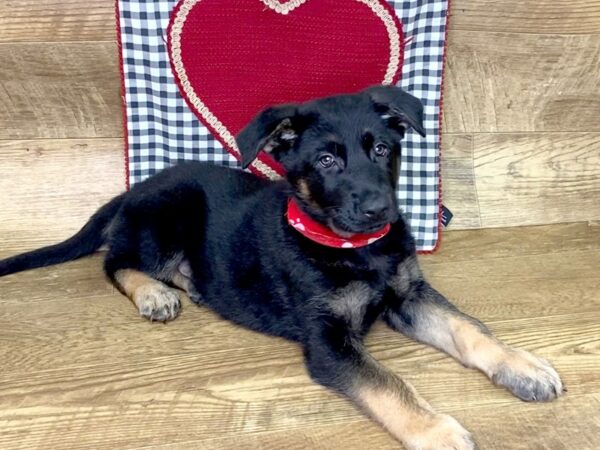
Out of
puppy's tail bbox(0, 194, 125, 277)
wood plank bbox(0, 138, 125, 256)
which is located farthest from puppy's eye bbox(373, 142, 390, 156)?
wood plank bbox(0, 138, 125, 256)

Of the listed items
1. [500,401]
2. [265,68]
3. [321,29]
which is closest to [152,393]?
[500,401]

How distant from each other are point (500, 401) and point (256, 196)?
1.24 m

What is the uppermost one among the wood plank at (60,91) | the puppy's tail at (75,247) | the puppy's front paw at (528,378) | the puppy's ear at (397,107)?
the puppy's ear at (397,107)

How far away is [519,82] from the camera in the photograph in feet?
10.7

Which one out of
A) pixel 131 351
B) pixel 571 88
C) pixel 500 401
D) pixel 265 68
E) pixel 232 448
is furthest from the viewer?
pixel 571 88

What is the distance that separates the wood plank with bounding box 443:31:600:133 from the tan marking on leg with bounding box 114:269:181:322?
1.59 metres

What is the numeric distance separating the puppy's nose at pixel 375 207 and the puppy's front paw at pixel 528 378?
0.64 meters

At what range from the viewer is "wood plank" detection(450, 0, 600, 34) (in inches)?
121

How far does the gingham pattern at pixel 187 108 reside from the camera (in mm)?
2861

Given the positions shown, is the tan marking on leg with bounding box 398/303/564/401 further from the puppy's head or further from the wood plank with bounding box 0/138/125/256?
the wood plank with bounding box 0/138/125/256

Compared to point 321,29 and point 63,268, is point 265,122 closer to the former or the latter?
point 321,29

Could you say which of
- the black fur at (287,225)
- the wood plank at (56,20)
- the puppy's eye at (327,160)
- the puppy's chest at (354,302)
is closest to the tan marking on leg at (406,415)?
the black fur at (287,225)

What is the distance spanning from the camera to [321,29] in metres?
2.89

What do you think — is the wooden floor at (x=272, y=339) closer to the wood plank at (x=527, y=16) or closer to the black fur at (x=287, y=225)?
the wood plank at (x=527, y=16)
